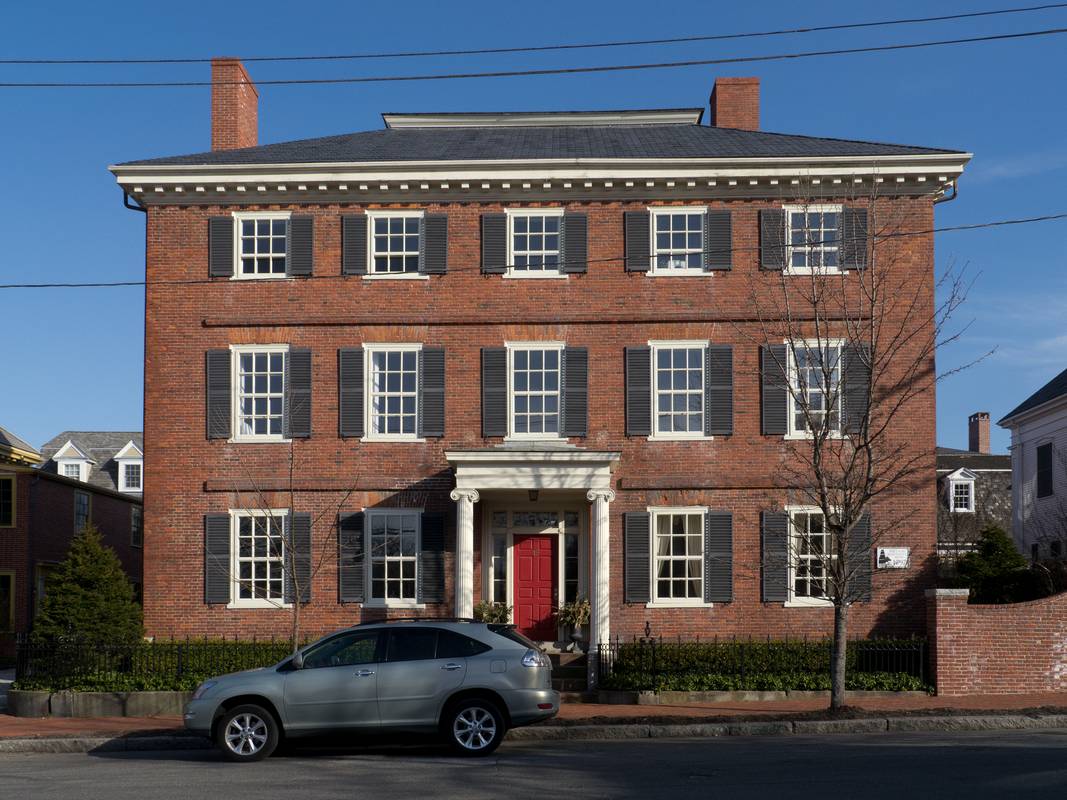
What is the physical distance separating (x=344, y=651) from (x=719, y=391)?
448 inches

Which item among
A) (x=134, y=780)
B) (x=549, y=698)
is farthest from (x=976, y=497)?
(x=134, y=780)

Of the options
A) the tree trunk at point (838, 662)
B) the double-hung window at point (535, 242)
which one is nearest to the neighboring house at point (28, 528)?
the double-hung window at point (535, 242)

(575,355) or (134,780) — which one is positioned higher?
(575,355)

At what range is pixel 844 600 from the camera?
19234 mm

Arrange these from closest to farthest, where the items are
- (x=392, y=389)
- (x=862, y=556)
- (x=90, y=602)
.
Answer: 1. (x=90, y=602)
2. (x=862, y=556)
3. (x=392, y=389)

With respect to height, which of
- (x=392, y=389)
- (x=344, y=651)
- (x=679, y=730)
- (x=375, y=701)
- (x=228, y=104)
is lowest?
(x=679, y=730)

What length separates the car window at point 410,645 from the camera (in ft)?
50.8

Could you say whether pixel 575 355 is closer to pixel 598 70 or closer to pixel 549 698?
pixel 598 70

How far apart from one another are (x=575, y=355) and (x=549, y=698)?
1042 cm

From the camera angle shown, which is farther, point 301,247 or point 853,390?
point 301,247

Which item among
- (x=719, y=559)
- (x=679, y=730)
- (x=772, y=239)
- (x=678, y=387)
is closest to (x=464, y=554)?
(x=719, y=559)

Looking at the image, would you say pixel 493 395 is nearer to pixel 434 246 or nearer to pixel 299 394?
pixel 434 246

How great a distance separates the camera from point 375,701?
50.0 ft

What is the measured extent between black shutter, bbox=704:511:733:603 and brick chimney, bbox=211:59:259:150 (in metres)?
13.2
